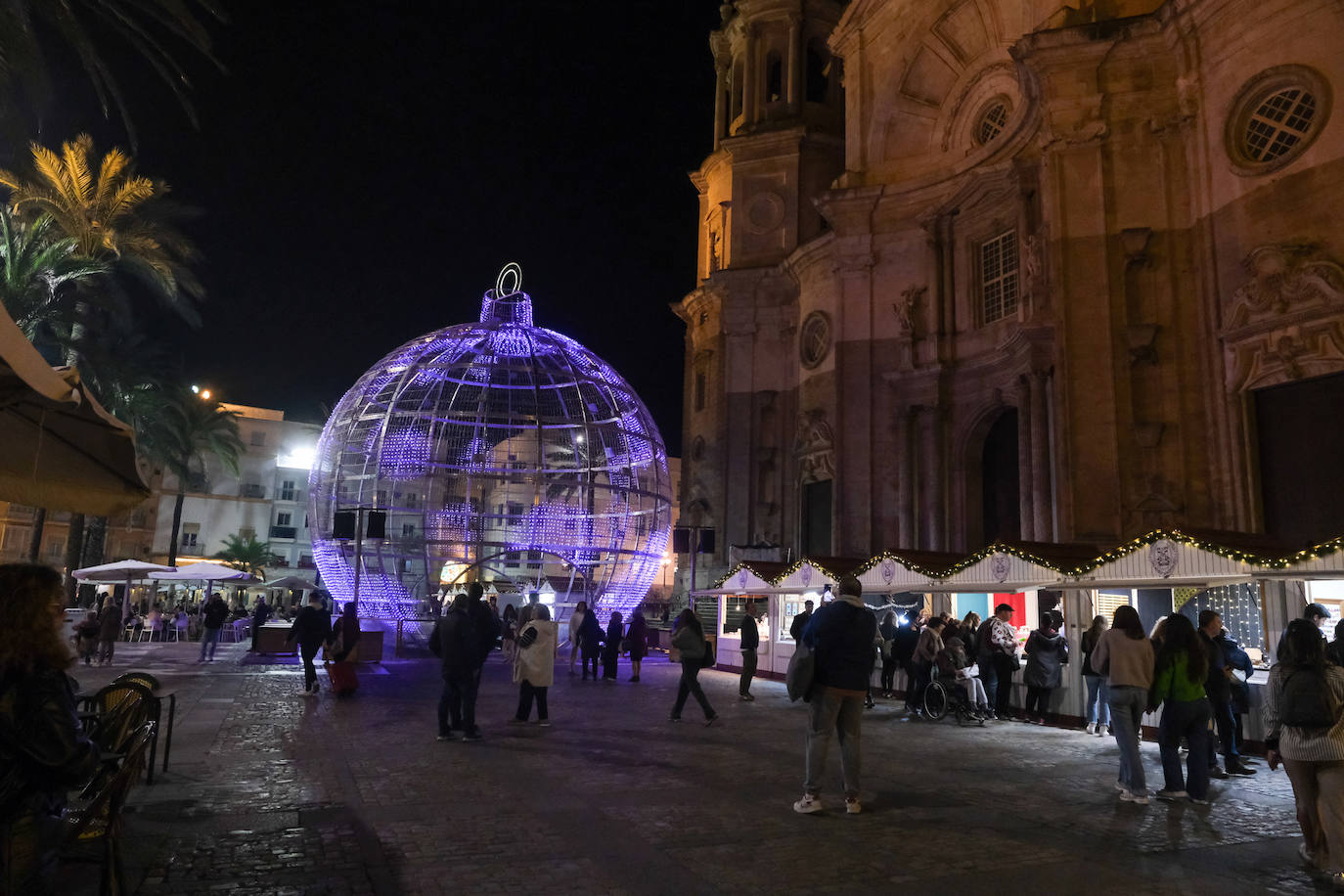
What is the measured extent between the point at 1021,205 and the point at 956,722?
13833mm

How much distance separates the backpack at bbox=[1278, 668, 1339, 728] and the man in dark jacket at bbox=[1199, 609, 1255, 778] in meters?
3.15

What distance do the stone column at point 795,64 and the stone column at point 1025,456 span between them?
18.1 m

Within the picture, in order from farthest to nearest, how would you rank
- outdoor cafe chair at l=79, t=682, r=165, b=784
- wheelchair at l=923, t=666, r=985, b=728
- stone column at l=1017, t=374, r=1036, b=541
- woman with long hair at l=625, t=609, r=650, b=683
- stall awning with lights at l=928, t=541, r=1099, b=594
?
1. stone column at l=1017, t=374, r=1036, b=541
2. woman with long hair at l=625, t=609, r=650, b=683
3. stall awning with lights at l=928, t=541, r=1099, b=594
4. wheelchair at l=923, t=666, r=985, b=728
5. outdoor cafe chair at l=79, t=682, r=165, b=784

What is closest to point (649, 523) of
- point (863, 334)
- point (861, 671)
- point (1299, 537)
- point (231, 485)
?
point (863, 334)

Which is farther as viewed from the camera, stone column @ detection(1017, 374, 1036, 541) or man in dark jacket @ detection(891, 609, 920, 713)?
stone column @ detection(1017, 374, 1036, 541)

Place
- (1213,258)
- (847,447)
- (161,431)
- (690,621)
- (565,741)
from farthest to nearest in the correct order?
(161,431) → (847,447) → (1213,258) → (690,621) → (565,741)

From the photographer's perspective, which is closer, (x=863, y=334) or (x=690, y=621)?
(x=690, y=621)

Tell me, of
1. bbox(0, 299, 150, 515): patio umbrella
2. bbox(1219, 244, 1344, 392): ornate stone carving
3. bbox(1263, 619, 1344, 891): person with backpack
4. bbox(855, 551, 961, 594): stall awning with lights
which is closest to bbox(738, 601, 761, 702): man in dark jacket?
bbox(855, 551, 961, 594): stall awning with lights

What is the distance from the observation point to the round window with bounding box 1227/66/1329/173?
16.7 meters

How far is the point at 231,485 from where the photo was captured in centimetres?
5903

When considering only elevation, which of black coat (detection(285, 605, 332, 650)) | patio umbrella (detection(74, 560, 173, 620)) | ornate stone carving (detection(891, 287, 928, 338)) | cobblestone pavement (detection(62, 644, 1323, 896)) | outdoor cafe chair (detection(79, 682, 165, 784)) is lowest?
cobblestone pavement (detection(62, 644, 1323, 896))

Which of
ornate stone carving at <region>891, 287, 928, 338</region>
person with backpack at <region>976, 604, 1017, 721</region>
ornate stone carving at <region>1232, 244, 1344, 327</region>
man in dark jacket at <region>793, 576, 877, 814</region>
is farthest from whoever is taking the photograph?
ornate stone carving at <region>891, 287, 928, 338</region>

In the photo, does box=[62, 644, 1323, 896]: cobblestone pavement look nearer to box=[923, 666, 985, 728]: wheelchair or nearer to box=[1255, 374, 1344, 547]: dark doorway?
box=[923, 666, 985, 728]: wheelchair

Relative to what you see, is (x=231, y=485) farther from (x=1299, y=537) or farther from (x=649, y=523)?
(x=1299, y=537)
